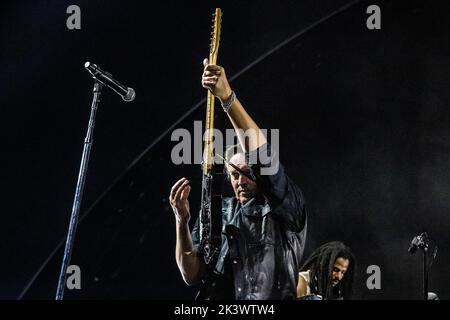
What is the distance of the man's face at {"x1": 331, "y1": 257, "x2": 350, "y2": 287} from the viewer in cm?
282

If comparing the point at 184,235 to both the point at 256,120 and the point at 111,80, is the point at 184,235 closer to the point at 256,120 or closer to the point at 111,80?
the point at 111,80

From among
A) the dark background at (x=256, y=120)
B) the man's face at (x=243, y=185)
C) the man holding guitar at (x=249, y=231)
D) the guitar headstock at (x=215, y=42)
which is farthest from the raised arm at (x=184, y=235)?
the dark background at (x=256, y=120)

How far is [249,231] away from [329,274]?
0.78m

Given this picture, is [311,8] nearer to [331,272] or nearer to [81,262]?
[331,272]

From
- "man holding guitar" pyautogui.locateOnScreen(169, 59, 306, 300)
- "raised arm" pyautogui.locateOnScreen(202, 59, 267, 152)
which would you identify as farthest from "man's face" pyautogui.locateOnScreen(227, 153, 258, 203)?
"raised arm" pyautogui.locateOnScreen(202, 59, 267, 152)

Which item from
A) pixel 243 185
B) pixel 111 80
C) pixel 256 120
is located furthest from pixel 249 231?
pixel 256 120

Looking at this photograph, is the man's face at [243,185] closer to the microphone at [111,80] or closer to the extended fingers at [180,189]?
the extended fingers at [180,189]

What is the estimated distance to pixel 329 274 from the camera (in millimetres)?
2842

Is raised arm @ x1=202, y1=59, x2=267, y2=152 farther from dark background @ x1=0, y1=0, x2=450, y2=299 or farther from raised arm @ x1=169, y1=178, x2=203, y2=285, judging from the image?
dark background @ x1=0, y1=0, x2=450, y2=299

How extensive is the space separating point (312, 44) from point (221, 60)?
509mm

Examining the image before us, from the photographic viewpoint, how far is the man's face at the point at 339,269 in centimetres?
282

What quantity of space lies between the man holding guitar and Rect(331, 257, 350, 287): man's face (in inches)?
27.0

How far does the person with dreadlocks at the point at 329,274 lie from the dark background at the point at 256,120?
1.93ft
